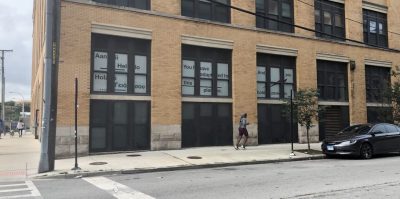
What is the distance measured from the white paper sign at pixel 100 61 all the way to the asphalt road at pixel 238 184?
6.23m

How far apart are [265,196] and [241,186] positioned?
1.43m

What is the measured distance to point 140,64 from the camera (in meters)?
17.8

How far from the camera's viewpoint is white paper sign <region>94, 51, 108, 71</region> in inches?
664

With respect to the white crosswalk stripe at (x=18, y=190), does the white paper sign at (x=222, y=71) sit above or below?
above

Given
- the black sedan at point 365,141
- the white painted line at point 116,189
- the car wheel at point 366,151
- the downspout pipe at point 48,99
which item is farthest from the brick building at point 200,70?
the white painted line at point 116,189

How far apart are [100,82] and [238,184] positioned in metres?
8.92

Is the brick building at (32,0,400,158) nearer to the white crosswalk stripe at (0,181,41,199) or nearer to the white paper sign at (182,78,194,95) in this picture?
the white paper sign at (182,78,194,95)

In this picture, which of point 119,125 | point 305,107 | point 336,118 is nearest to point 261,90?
point 305,107

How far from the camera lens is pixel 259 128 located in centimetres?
2067

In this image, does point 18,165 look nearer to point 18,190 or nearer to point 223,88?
point 18,190

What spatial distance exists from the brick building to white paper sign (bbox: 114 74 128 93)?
0.14 feet

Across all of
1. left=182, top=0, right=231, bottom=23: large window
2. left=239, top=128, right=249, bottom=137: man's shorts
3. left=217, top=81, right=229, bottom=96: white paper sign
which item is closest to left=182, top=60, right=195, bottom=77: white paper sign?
left=217, top=81, right=229, bottom=96: white paper sign

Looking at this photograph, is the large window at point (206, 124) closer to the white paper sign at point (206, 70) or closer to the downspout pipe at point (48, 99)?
the white paper sign at point (206, 70)

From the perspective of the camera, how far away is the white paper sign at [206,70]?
1942 centimetres
